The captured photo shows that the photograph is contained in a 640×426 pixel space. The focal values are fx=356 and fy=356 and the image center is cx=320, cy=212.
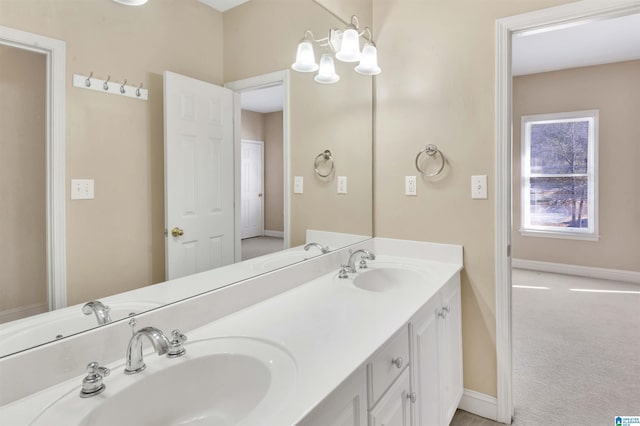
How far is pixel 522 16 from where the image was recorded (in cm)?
179

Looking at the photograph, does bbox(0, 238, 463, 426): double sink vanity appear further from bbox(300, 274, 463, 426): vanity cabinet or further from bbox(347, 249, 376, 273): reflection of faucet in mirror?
bbox(347, 249, 376, 273): reflection of faucet in mirror

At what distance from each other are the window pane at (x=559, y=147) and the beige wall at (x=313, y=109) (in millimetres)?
3869

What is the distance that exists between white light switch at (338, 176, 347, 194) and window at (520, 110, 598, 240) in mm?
4000

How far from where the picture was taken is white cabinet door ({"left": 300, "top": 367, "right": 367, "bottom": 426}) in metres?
0.76

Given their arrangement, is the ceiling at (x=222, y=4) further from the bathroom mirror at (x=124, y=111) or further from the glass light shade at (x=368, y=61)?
the glass light shade at (x=368, y=61)

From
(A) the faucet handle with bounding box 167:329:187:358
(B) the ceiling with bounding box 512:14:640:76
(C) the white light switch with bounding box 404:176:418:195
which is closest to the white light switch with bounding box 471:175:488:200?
(C) the white light switch with bounding box 404:176:418:195

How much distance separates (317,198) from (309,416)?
1.33m

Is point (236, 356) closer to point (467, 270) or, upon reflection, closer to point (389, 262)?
point (389, 262)

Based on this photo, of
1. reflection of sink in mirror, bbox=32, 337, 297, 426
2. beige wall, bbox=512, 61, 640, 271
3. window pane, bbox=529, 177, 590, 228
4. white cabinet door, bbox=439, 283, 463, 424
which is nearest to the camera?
reflection of sink in mirror, bbox=32, 337, 297, 426

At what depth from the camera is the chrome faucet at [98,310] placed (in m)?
0.91

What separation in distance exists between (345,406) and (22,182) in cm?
90

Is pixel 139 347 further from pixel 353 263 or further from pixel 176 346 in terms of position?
pixel 353 263

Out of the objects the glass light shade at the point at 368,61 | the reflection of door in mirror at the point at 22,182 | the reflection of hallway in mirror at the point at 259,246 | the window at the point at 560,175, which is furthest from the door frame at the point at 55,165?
the window at the point at 560,175

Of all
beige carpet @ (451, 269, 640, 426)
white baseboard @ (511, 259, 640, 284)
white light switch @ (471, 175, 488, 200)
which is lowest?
beige carpet @ (451, 269, 640, 426)
